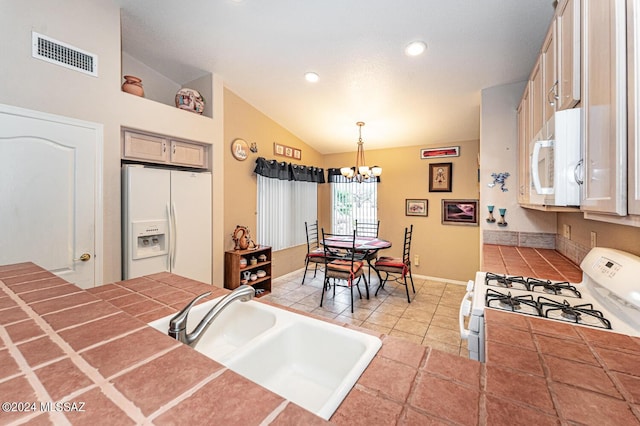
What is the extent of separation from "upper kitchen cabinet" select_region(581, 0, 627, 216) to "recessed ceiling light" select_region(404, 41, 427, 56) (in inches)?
56.4

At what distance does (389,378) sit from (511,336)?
23.1 inches

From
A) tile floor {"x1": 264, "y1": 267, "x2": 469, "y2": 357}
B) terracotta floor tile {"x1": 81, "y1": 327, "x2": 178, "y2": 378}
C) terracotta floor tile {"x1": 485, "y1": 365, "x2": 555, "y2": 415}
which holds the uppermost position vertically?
terracotta floor tile {"x1": 81, "y1": 327, "x2": 178, "y2": 378}

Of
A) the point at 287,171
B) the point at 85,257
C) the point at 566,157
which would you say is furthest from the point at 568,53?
the point at 287,171

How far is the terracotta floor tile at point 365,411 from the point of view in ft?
1.68

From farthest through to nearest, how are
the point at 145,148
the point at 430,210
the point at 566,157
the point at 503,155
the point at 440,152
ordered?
the point at 430,210
the point at 440,152
the point at 503,155
the point at 145,148
the point at 566,157

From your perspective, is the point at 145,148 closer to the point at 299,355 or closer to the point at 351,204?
the point at 299,355

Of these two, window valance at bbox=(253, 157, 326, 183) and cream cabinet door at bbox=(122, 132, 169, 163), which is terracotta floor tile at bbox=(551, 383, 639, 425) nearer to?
cream cabinet door at bbox=(122, 132, 169, 163)

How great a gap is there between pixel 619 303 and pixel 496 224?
6.13ft

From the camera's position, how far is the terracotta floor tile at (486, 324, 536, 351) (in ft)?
2.89

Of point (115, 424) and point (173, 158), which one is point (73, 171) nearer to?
point (173, 158)

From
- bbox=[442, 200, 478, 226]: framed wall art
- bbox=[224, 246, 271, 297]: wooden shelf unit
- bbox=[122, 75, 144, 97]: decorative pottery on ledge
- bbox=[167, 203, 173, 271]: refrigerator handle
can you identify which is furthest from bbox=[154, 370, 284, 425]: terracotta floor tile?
bbox=[442, 200, 478, 226]: framed wall art

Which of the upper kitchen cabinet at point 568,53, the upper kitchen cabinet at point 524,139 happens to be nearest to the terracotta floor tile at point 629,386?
the upper kitchen cabinet at point 568,53

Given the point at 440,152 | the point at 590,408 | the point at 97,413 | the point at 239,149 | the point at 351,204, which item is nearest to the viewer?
the point at 97,413

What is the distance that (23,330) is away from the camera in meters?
0.53
